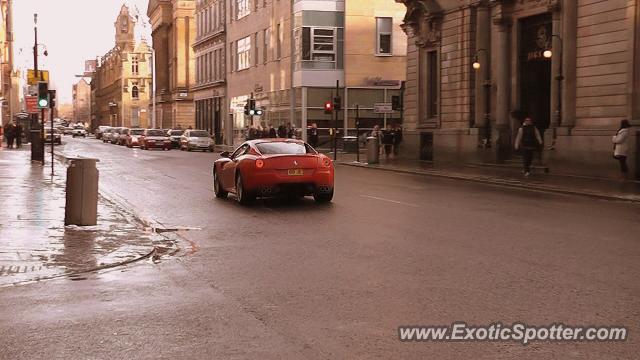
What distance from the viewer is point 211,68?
78750mm

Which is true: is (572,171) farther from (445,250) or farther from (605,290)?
(605,290)

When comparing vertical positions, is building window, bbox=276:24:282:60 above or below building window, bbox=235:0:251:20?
below

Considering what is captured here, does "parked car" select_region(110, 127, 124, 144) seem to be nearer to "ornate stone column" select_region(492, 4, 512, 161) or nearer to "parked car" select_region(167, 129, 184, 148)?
"parked car" select_region(167, 129, 184, 148)

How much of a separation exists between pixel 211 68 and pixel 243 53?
1287cm

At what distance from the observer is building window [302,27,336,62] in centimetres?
5247

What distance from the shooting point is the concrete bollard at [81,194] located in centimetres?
1302

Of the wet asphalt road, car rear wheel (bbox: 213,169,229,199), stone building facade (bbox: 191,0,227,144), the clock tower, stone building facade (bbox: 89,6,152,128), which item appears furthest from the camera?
the clock tower

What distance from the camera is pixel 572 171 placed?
26.7 metres

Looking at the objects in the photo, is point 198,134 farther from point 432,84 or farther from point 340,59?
point 432,84

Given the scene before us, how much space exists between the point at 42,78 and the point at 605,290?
2630cm

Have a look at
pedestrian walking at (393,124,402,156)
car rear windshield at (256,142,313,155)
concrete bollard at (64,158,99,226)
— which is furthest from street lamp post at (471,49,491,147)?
concrete bollard at (64,158,99,226)

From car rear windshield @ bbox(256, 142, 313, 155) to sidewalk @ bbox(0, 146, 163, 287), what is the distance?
3.22m

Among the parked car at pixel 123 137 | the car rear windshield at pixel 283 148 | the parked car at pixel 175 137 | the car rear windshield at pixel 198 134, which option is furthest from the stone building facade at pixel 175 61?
the car rear windshield at pixel 283 148

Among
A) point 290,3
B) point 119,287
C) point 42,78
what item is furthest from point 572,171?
point 290,3
